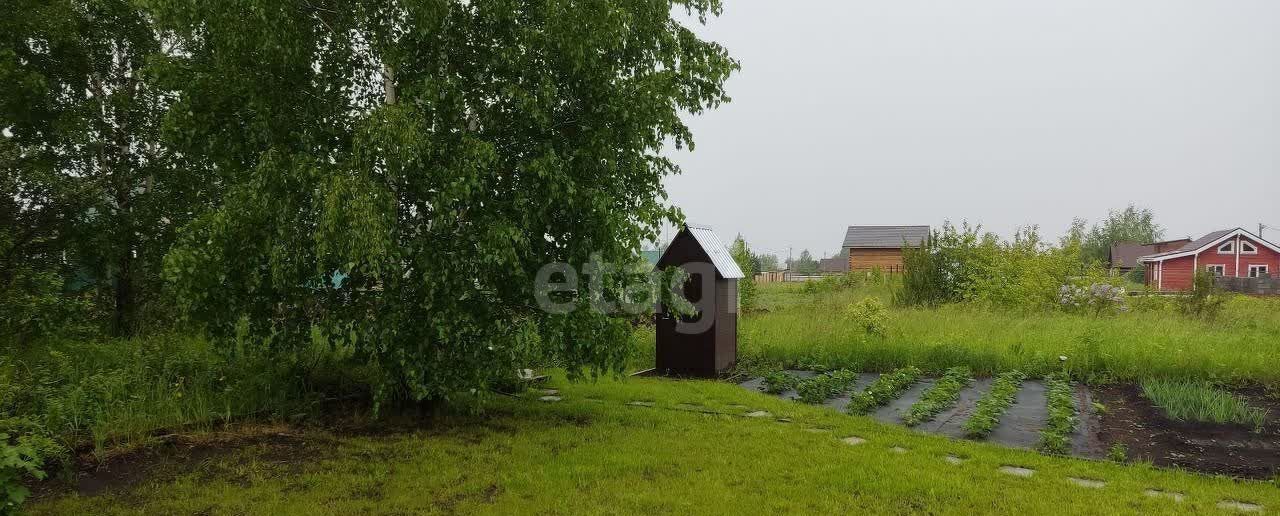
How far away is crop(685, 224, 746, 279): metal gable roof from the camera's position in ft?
33.3

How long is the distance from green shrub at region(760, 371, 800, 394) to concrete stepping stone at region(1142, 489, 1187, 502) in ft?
14.0

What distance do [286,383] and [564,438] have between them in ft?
9.80

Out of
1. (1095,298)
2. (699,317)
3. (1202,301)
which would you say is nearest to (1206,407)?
(699,317)

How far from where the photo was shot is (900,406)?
26.1 ft

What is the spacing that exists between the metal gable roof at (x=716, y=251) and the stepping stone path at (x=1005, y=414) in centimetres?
158

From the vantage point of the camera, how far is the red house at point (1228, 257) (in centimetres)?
3769

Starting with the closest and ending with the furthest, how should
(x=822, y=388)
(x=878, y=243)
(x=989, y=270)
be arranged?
(x=822, y=388) → (x=989, y=270) → (x=878, y=243)

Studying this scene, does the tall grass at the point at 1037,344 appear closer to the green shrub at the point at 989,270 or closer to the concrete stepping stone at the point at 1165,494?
the green shrub at the point at 989,270

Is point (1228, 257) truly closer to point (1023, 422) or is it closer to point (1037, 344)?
point (1037, 344)

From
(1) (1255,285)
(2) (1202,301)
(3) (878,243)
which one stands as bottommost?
(2) (1202,301)

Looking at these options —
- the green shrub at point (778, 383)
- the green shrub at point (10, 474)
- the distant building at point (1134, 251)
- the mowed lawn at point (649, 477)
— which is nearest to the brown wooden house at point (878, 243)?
the distant building at point (1134, 251)

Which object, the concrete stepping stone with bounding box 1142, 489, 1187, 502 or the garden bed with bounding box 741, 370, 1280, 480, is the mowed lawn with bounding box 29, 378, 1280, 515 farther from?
the garden bed with bounding box 741, 370, 1280, 480

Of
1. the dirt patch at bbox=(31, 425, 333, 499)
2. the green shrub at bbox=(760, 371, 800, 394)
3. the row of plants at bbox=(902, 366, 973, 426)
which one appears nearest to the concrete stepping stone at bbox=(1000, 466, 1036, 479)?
the row of plants at bbox=(902, 366, 973, 426)

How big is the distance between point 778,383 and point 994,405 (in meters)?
2.55
